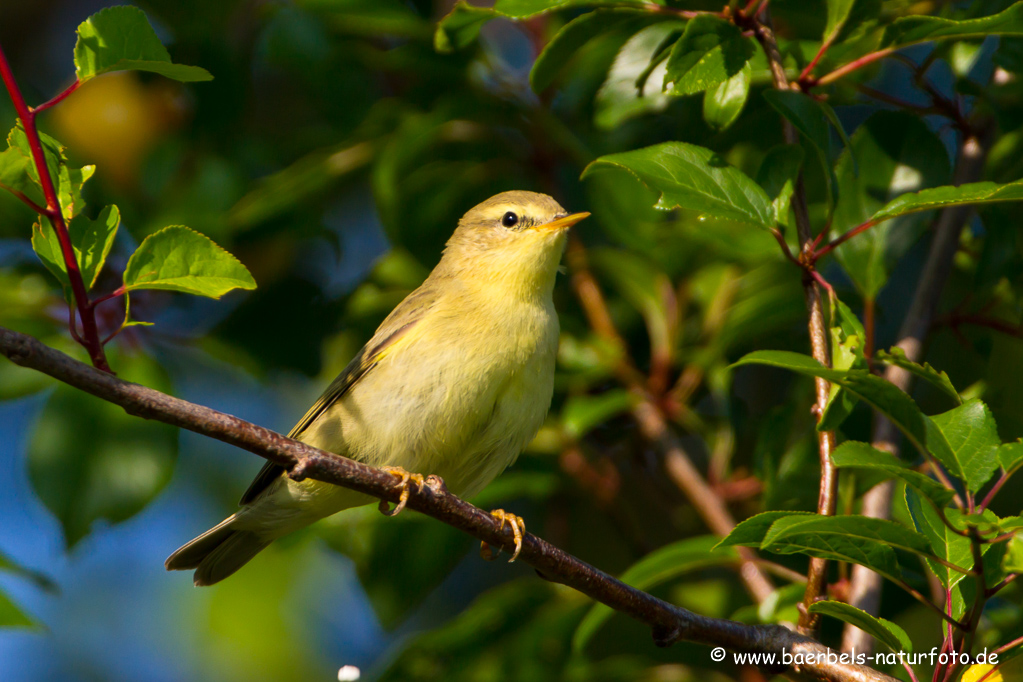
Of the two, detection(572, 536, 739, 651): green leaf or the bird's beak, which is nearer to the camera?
detection(572, 536, 739, 651): green leaf

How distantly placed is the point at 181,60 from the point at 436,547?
2.27 meters

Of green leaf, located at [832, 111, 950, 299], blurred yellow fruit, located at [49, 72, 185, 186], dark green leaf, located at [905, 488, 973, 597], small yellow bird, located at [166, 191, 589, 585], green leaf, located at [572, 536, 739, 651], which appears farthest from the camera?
blurred yellow fruit, located at [49, 72, 185, 186]

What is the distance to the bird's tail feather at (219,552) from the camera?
3.28m

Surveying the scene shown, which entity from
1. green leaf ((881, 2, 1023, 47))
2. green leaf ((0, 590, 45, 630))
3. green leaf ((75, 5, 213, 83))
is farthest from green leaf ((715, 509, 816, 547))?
green leaf ((0, 590, 45, 630))

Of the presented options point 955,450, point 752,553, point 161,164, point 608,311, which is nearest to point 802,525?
point 955,450

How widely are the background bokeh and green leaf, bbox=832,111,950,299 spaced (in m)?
0.01

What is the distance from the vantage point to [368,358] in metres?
3.28

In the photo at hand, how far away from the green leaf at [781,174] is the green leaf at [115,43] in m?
1.33

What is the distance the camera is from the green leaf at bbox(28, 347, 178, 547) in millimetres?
3057

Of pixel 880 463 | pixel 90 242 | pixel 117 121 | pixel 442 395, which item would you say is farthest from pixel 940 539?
pixel 117 121

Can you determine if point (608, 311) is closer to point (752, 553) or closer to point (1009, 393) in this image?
point (752, 553)

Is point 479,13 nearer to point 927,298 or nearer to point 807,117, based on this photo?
point 807,117

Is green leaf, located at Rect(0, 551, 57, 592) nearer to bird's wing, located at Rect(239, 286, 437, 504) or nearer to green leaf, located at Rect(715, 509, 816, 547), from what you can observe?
bird's wing, located at Rect(239, 286, 437, 504)

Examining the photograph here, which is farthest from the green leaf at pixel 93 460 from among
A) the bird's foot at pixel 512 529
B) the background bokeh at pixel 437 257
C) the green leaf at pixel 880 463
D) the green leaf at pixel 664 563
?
the green leaf at pixel 880 463
